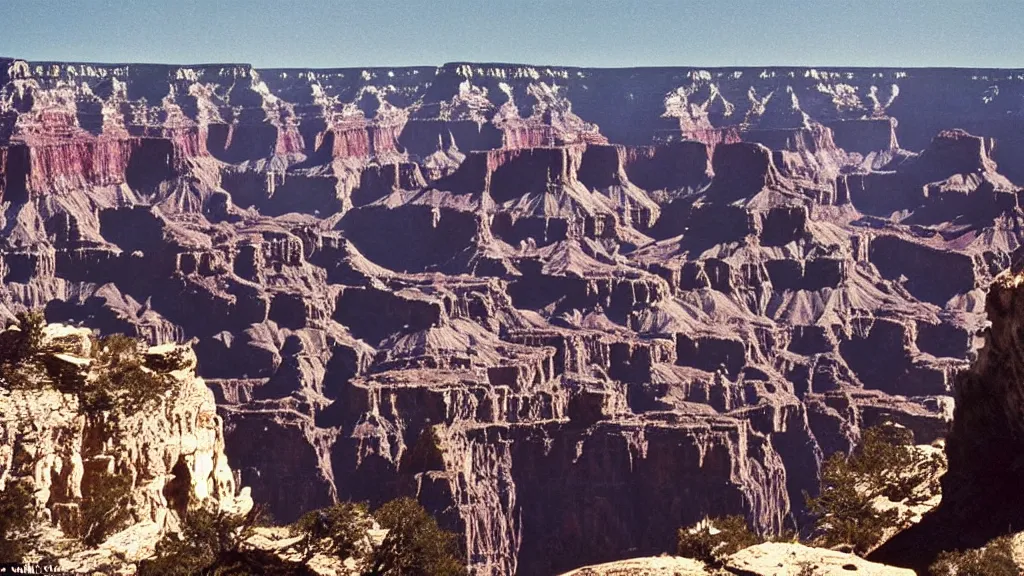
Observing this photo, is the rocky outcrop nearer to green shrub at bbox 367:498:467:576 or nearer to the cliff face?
green shrub at bbox 367:498:467:576

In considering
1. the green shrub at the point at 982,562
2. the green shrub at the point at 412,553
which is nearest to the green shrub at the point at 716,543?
the green shrub at the point at 982,562

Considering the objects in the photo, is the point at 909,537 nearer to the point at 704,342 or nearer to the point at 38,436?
the point at 38,436

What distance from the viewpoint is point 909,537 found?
40.3 metres

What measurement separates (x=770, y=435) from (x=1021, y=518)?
73.7 meters

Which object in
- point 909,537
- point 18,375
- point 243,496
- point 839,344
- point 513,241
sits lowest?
point 909,537

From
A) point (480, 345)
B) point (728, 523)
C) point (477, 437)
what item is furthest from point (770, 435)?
point (728, 523)

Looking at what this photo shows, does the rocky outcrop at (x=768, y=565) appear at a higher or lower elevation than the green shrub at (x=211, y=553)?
lower

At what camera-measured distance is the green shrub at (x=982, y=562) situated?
32.8 meters

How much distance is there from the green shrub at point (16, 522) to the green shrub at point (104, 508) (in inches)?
68.7

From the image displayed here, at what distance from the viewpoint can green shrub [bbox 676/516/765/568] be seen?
38125mm

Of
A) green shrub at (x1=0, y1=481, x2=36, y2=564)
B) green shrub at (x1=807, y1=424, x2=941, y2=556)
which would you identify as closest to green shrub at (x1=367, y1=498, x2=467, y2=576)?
green shrub at (x1=0, y1=481, x2=36, y2=564)

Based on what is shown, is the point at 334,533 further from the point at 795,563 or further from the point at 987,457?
the point at 987,457

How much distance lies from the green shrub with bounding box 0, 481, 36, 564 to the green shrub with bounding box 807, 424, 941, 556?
2210 cm

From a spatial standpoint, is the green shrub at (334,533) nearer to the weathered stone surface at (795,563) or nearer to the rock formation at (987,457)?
the weathered stone surface at (795,563)
